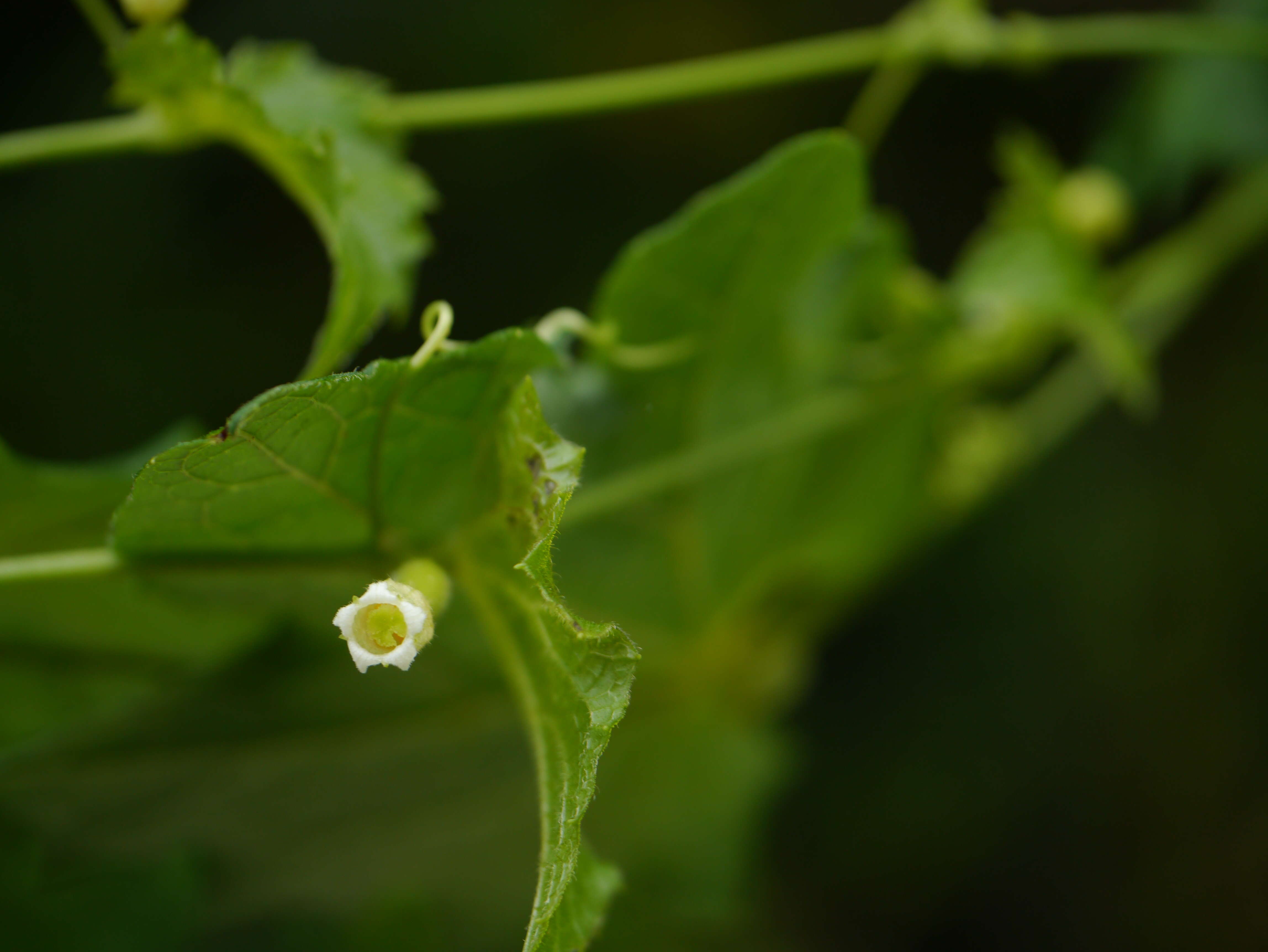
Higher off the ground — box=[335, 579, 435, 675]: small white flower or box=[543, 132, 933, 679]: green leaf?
box=[543, 132, 933, 679]: green leaf

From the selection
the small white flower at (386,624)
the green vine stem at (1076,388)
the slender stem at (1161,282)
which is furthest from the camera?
the slender stem at (1161,282)

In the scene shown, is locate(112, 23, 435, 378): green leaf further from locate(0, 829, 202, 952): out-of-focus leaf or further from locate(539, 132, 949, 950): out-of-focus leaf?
locate(0, 829, 202, 952): out-of-focus leaf

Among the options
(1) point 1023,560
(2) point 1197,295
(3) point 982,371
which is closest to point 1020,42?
(3) point 982,371

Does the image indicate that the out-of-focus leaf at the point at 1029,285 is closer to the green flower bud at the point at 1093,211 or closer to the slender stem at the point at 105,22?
the green flower bud at the point at 1093,211

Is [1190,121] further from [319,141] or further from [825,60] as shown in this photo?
[319,141]

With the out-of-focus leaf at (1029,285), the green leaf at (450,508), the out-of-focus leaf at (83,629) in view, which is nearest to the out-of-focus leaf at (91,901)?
the out-of-focus leaf at (83,629)

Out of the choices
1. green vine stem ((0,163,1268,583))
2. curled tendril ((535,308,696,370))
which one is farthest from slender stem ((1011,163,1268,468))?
curled tendril ((535,308,696,370))

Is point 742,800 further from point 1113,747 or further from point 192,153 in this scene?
point 192,153
